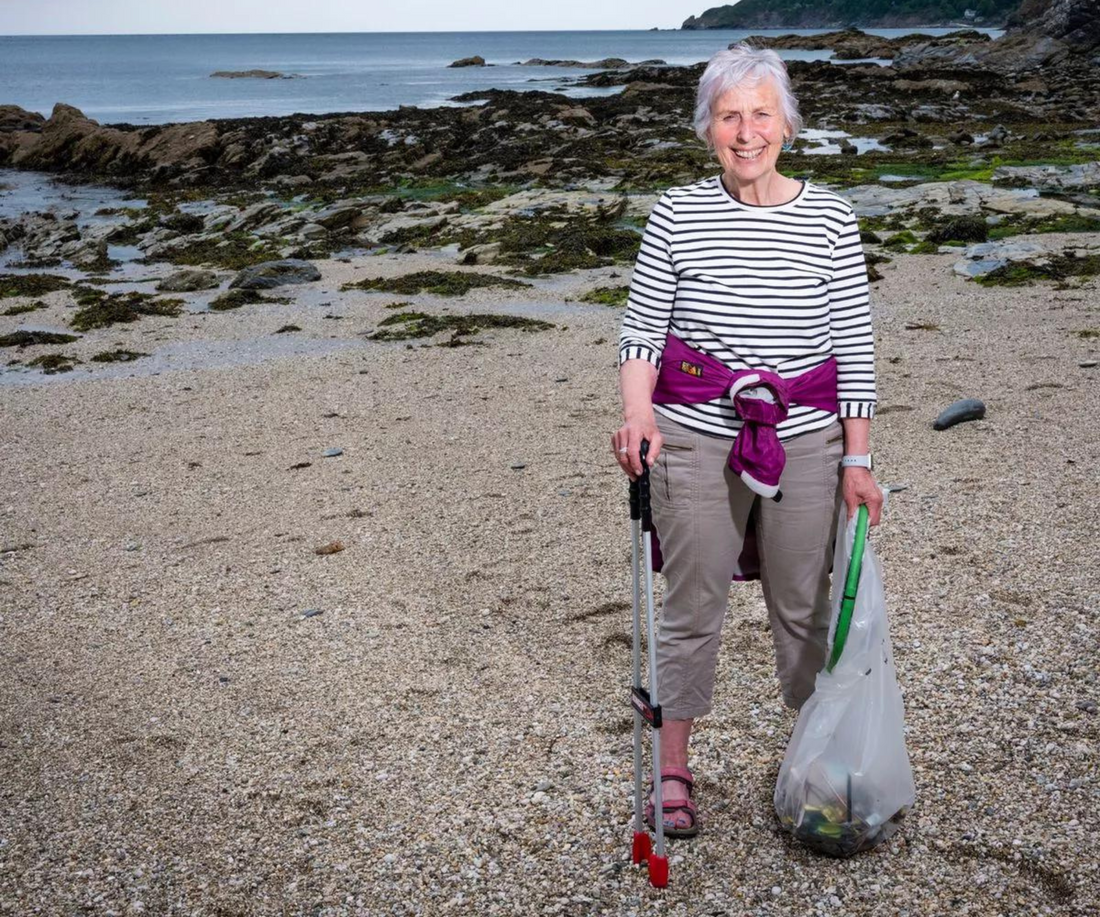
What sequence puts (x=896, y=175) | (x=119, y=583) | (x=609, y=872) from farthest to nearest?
1. (x=896, y=175)
2. (x=119, y=583)
3. (x=609, y=872)

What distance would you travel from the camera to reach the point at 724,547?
312cm

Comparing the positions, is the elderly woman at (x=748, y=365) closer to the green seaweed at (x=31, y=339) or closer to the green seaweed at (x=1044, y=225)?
the green seaweed at (x=31, y=339)

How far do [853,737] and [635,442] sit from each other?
1.08 meters

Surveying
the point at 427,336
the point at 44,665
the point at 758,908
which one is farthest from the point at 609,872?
the point at 427,336

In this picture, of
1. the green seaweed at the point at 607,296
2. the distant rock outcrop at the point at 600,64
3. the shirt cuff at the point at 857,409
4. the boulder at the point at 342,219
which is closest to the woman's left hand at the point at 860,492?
the shirt cuff at the point at 857,409

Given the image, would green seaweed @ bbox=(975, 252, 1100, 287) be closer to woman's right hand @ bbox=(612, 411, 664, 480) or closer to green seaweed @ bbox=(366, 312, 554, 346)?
green seaweed @ bbox=(366, 312, 554, 346)

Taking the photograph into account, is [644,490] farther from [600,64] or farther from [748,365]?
[600,64]

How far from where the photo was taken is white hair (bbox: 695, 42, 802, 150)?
9.61 ft

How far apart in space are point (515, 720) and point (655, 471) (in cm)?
162

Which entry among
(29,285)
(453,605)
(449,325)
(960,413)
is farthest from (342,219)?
(453,605)

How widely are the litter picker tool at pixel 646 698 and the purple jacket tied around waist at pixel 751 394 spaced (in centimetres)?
23

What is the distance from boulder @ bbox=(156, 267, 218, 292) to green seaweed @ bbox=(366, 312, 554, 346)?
490 cm

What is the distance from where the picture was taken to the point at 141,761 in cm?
414

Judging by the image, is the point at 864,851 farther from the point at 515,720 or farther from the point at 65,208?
the point at 65,208
